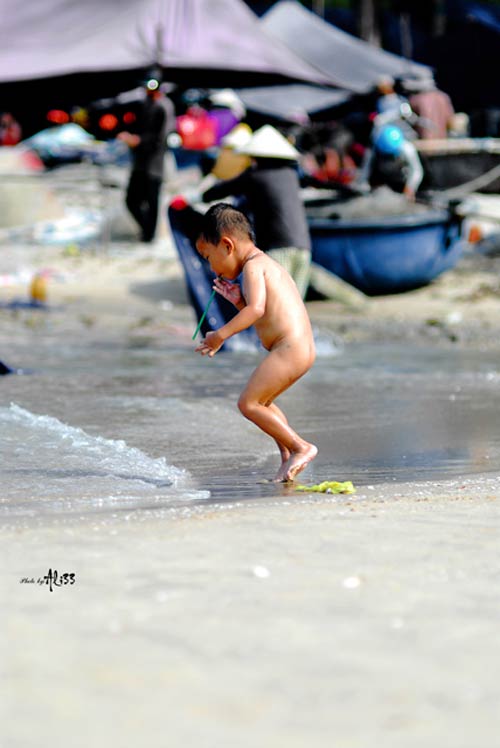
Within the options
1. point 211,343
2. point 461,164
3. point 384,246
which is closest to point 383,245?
point 384,246

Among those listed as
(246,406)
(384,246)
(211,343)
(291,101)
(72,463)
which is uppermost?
(211,343)

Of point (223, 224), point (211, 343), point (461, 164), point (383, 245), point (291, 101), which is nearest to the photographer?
point (211, 343)

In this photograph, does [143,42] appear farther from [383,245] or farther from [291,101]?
[291,101]

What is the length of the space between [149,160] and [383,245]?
3586 mm

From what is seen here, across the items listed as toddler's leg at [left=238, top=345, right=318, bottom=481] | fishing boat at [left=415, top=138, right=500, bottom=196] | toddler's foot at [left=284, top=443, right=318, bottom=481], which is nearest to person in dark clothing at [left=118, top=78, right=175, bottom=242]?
fishing boat at [left=415, top=138, right=500, bottom=196]

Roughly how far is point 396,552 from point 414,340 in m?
7.76

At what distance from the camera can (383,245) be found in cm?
1366

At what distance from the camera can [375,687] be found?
9.44 feet

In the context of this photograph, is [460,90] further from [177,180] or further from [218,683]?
[218,683]

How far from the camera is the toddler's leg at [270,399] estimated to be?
18.3ft

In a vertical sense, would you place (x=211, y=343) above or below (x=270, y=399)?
above

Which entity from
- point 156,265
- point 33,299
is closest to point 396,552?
point 33,299

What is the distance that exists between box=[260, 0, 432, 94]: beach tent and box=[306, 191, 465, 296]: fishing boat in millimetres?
A: 6647

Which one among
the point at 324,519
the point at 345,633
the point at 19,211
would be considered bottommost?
the point at 19,211
